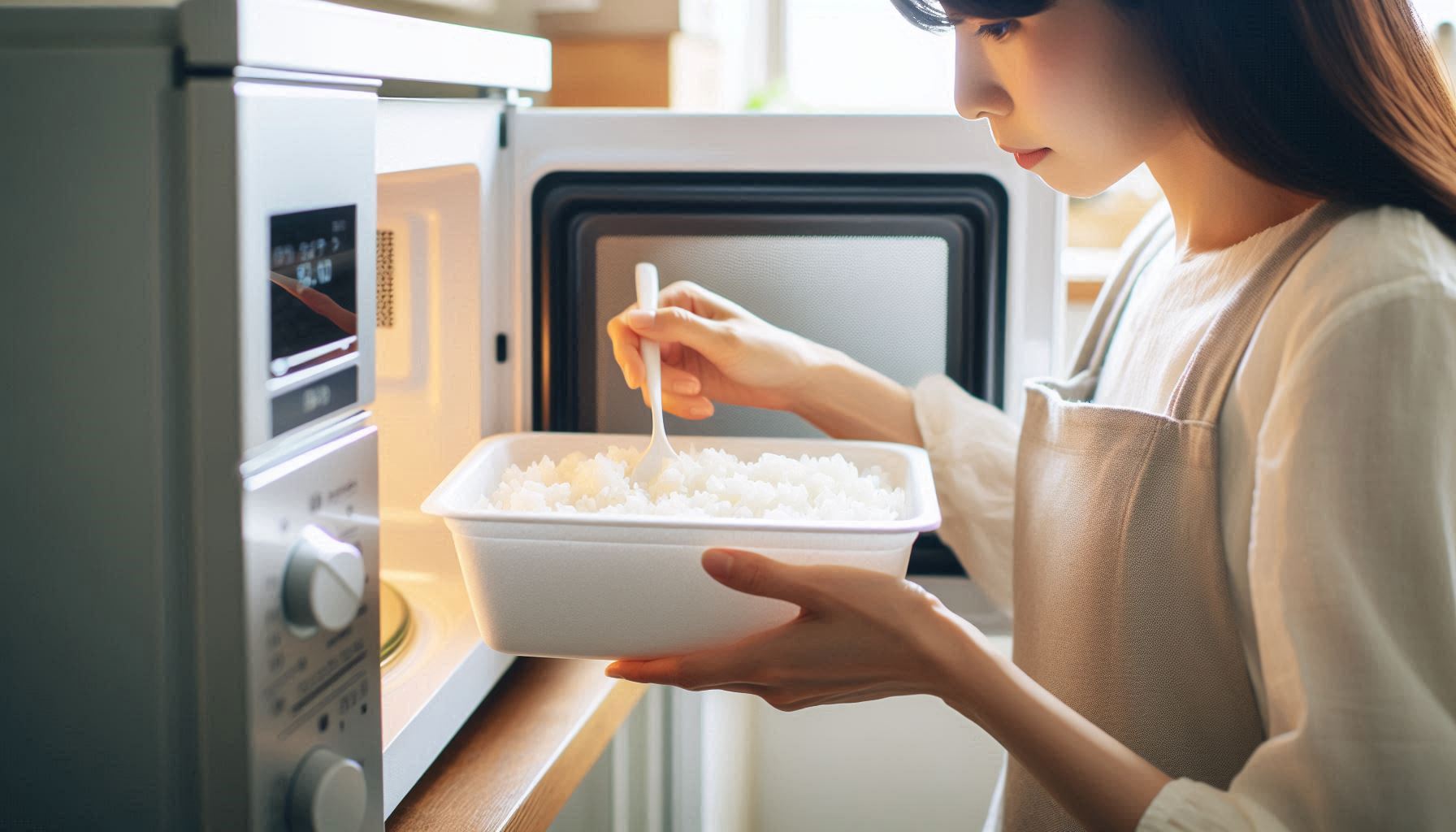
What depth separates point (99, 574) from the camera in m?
0.48

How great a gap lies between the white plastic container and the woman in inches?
0.8

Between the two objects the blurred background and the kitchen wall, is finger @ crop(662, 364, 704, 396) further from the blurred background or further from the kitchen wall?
the kitchen wall

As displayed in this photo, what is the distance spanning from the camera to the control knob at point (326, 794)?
520mm

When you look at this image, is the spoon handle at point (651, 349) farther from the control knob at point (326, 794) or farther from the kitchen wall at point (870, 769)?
the kitchen wall at point (870, 769)

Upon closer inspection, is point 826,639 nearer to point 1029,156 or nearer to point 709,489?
point 709,489

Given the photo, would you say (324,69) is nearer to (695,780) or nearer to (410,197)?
(410,197)

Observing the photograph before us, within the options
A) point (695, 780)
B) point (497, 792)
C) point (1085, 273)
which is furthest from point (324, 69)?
point (1085, 273)

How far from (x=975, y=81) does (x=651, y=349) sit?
1.00 feet

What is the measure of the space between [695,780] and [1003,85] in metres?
0.73

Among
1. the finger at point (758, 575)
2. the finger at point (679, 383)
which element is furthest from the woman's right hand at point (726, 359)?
the finger at point (758, 575)

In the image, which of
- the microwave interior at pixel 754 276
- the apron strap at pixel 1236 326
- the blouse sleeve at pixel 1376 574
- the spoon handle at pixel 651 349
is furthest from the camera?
the microwave interior at pixel 754 276

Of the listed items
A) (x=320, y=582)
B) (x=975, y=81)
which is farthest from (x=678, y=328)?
(x=320, y=582)

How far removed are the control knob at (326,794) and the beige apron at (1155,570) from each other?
47 centimetres

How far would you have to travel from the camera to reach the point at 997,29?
2.62 feet
